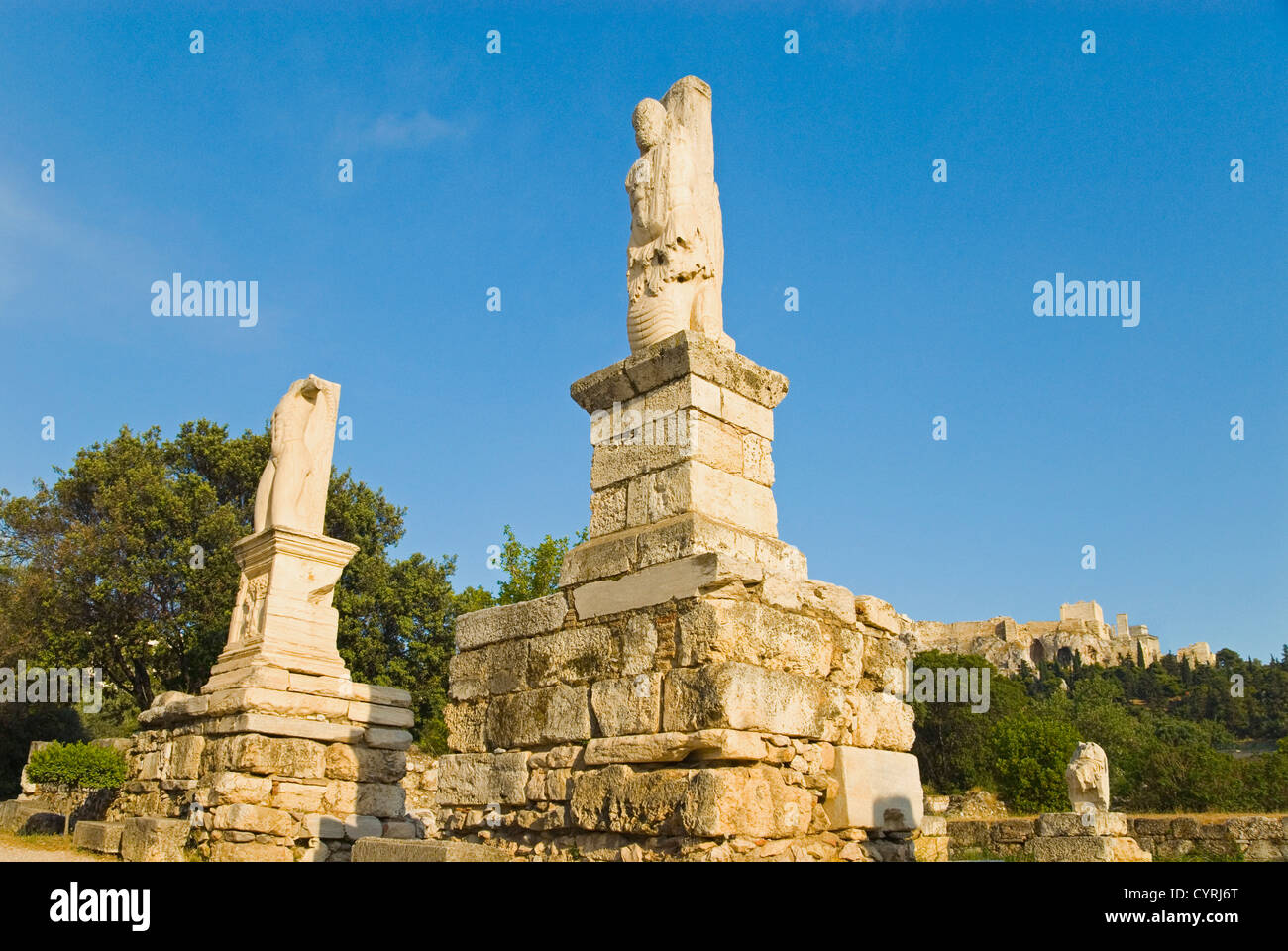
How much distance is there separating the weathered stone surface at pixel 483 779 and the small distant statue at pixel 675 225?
8.09ft

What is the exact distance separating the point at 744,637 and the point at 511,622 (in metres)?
1.62

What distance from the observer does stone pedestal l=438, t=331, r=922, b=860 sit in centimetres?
443

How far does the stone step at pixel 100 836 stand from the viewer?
841 centimetres

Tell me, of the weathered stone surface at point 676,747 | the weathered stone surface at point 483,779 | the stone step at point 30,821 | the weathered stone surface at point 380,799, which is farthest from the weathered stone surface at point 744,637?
the stone step at point 30,821

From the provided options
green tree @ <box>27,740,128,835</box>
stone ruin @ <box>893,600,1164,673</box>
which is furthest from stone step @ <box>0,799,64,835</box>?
stone ruin @ <box>893,600,1164,673</box>

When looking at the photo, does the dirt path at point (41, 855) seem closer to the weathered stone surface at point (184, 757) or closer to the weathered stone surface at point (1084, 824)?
the weathered stone surface at point (184, 757)

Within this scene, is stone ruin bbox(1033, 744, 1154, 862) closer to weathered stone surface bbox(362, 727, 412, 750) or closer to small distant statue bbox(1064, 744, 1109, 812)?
small distant statue bbox(1064, 744, 1109, 812)

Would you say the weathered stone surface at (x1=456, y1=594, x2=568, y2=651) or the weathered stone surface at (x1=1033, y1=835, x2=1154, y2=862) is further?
the weathered stone surface at (x1=1033, y1=835, x2=1154, y2=862)
